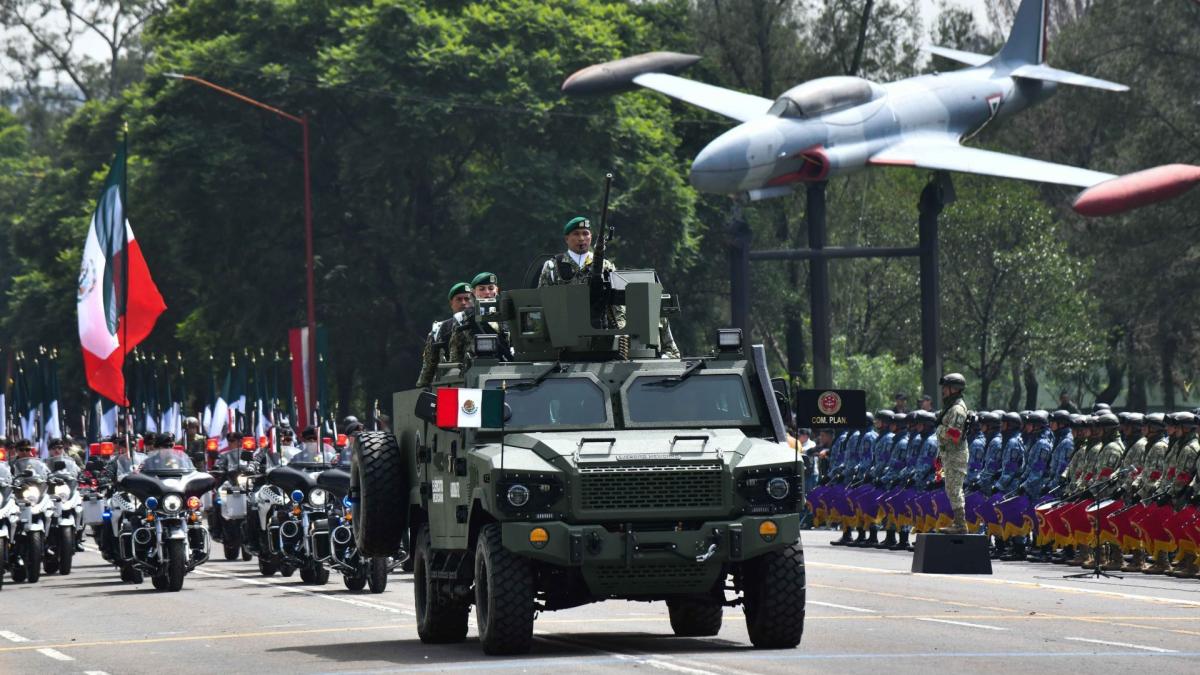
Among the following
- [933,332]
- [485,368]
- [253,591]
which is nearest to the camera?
[485,368]

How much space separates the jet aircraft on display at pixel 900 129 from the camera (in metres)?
42.8

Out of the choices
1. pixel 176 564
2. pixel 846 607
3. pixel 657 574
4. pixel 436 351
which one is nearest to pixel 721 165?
pixel 176 564

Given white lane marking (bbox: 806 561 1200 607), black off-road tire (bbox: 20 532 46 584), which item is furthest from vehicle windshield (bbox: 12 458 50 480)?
white lane marking (bbox: 806 561 1200 607)

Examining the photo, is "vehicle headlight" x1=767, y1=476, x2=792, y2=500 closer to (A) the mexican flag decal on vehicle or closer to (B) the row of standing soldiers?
(A) the mexican flag decal on vehicle

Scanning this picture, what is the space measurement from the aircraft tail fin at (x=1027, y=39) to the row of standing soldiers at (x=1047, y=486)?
52.1 feet

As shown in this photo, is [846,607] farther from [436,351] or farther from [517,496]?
[517,496]

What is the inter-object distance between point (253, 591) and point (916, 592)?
7.28 metres

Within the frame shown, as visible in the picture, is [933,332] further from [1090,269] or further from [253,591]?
[253,591]

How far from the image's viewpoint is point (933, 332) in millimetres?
45531

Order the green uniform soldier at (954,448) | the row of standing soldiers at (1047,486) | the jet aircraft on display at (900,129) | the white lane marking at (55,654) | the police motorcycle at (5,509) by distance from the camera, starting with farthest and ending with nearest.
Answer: the jet aircraft on display at (900,129), the police motorcycle at (5,509), the green uniform soldier at (954,448), the row of standing soldiers at (1047,486), the white lane marking at (55,654)

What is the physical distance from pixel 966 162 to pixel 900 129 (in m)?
1.51

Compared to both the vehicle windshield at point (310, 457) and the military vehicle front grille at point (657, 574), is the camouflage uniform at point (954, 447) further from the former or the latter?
the military vehicle front grille at point (657, 574)

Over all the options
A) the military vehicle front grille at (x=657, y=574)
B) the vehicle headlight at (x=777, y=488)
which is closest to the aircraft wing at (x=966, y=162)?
the vehicle headlight at (x=777, y=488)

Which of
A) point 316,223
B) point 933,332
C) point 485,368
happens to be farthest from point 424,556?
point 316,223
